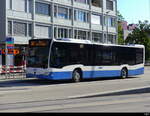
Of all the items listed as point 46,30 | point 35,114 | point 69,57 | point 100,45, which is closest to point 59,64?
point 69,57

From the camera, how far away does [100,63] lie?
23.1 metres

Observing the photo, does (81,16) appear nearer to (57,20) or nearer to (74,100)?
(57,20)

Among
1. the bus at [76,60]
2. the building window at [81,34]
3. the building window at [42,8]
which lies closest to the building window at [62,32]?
the building window at [81,34]

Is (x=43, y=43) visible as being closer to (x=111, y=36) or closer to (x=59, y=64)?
(x=59, y=64)

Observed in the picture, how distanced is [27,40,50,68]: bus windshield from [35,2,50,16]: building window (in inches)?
1097

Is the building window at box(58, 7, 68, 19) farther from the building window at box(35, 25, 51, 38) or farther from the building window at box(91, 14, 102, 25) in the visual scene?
the building window at box(91, 14, 102, 25)

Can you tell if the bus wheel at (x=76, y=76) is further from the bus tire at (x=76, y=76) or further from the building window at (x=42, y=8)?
the building window at (x=42, y=8)

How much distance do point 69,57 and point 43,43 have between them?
189 cm

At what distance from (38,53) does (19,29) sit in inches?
1003

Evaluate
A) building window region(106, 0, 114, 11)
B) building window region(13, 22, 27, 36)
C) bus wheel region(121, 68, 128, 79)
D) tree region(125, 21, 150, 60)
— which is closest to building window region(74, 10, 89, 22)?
building window region(106, 0, 114, 11)

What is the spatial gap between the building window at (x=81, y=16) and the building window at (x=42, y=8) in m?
6.83

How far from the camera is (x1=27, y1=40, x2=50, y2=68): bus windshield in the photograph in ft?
64.7

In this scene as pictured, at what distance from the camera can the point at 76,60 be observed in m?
21.2

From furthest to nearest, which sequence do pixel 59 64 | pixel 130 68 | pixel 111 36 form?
pixel 111 36 → pixel 130 68 → pixel 59 64
